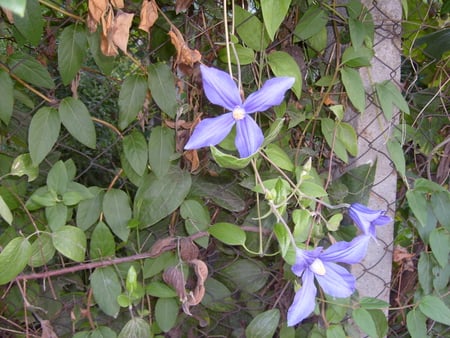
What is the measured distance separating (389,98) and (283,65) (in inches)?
8.3

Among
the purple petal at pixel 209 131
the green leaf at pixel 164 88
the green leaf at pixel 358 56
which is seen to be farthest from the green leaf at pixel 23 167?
the green leaf at pixel 358 56

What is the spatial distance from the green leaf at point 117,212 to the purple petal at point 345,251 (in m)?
0.34

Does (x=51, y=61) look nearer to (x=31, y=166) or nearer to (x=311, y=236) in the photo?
(x=31, y=166)

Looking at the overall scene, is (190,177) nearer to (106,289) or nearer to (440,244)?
(106,289)

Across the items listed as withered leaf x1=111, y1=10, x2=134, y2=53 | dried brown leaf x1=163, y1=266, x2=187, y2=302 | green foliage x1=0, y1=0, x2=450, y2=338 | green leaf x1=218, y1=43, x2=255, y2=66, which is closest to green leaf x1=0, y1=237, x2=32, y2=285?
green foliage x1=0, y1=0, x2=450, y2=338

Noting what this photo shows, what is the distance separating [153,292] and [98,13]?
46 cm

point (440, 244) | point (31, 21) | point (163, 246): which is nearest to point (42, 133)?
point (31, 21)

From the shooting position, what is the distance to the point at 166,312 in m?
0.88

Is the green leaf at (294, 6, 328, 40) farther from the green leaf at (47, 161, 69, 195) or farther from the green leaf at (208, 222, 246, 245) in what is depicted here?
the green leaf at (47, 161, 69, 195)

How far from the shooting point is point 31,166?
0.79 m

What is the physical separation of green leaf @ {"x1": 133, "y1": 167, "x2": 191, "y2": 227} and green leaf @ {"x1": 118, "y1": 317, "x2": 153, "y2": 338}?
0.17 m

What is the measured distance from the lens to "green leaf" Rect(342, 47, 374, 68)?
2.72 feet

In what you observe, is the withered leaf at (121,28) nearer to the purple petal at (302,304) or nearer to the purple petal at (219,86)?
the purple petal at (219,86)

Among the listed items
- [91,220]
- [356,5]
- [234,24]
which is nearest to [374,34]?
[356,5]
